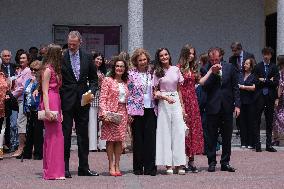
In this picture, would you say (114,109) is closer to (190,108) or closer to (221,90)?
(190,108)

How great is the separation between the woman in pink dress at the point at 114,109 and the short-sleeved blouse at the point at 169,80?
1.66ft

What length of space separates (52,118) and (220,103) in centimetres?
269

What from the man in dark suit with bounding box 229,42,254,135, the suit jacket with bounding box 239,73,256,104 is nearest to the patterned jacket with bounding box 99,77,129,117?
the suit jacket with bounding box 239,73,256,104

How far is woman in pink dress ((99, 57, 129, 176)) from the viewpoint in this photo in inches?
473

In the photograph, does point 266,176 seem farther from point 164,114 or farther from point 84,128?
point 84,128

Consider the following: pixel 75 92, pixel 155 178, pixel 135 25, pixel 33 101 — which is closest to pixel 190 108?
pixel 155 178

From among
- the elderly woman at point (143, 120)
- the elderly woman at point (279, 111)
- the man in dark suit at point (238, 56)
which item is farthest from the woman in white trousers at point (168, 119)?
the man in dark suit at point (238, 56)

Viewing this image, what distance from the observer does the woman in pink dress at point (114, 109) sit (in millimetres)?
12016

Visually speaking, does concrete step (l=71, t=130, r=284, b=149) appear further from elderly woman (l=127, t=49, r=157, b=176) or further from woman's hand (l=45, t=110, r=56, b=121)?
woman's hand (l=45, t=110, r=56, b=121)

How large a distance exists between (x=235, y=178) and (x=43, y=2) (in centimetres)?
1271

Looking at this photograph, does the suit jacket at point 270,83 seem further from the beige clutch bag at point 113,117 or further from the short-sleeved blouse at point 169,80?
the beige clutch bag at point 113,117

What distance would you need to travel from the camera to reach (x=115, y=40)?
2305 cm

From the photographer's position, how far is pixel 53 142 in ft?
38.0

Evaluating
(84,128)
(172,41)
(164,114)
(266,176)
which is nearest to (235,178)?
(266,176)
